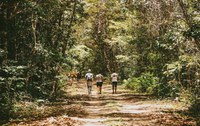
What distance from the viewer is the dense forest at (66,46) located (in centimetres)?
1702

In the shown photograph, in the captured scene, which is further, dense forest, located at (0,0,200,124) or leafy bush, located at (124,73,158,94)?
leafy bush, located at (124,73,158,94)

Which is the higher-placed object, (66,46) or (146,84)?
(66,46)

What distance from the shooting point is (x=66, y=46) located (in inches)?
1065

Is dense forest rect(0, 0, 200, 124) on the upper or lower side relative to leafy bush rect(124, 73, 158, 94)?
upper

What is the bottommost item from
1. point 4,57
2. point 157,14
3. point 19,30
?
point 4,57

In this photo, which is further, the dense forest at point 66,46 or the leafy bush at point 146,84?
the leafy bush at point 146,84

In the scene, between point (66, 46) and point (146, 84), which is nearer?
point (66, 46)

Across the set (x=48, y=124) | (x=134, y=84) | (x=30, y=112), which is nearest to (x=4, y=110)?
(x=30, y=112)

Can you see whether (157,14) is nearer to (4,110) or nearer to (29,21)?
(29,21)

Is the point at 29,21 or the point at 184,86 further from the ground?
the point at 29,21

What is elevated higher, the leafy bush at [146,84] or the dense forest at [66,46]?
the dense forest at [66,46]

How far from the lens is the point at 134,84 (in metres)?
34.0

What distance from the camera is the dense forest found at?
1702cm

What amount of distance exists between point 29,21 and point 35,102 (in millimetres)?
4429
